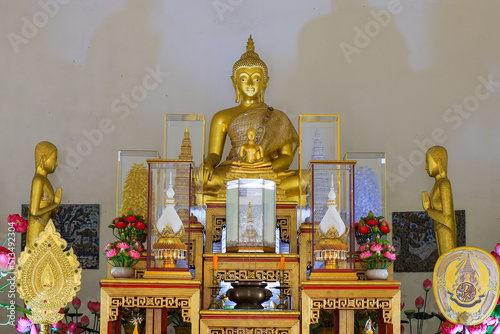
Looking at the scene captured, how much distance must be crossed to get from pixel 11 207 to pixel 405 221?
2.71 metres

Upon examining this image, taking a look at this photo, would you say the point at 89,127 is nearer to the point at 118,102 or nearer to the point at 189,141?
the point at 118,102

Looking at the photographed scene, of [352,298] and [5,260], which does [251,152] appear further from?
[5,260]

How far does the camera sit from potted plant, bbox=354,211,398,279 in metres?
4.34

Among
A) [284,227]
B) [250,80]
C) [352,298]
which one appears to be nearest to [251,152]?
[284,227]

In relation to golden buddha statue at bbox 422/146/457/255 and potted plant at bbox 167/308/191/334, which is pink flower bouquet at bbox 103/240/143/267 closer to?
potted plant at bbox 167/308/191/334

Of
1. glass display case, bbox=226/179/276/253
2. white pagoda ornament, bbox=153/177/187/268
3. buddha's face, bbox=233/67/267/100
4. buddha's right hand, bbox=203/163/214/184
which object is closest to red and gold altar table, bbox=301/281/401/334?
glass display case, bbox=226/179/276/253

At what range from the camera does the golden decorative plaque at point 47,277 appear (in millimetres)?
4027

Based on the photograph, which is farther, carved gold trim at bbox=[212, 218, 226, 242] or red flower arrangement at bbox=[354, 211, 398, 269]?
carved gold trim at bbox=[212, 218, 226, 242]

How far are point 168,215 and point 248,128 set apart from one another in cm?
104

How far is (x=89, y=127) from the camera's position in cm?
567

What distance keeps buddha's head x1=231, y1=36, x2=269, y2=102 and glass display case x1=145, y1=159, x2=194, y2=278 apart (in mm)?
1040

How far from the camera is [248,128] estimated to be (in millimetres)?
5168

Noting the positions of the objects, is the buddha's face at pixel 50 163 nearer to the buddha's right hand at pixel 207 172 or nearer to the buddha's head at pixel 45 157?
the buddha's head at pixel 45 157

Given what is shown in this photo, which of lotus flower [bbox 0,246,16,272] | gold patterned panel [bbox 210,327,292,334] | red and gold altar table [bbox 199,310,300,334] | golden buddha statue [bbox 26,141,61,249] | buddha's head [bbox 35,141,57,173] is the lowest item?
gold patterned panel [bbox 210,327,292,334]
